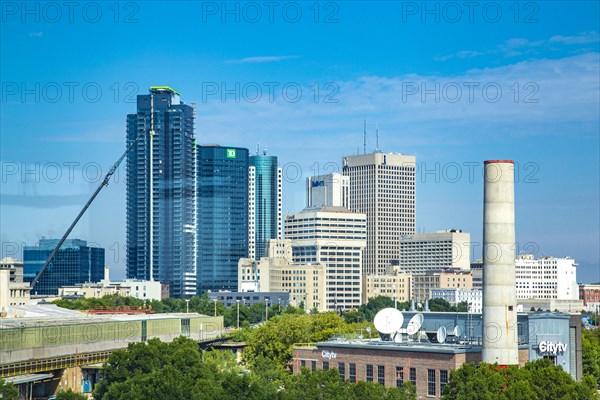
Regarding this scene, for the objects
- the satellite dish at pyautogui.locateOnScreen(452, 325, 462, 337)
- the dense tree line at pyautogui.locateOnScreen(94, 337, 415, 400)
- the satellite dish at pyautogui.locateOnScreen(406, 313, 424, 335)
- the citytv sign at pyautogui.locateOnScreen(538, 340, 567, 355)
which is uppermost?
the satellite dish at pyautogui.locateOnScreen(406, 313, 424, 335)

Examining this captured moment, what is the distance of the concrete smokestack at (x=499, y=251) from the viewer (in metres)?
71.3

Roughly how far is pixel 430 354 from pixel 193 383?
16.3 meters

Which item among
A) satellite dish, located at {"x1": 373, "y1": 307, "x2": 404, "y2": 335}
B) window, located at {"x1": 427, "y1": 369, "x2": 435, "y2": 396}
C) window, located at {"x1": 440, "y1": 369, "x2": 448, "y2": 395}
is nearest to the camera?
window, located at {"x1": 440, "y1": 369, "x2": 448, "y2": 395}

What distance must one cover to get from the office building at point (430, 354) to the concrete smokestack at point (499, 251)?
145 centimetres

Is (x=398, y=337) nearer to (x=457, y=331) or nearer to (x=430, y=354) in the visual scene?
(x=457, y=331)

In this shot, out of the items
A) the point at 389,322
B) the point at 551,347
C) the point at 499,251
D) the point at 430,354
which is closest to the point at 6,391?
the point at 430,354

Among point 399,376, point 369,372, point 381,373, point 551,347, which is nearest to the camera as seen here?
point 399,376

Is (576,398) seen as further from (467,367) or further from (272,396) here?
(272,396)

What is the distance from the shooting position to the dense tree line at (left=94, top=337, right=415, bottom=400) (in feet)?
188

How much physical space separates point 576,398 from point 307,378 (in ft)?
51.6

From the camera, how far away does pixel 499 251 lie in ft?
236

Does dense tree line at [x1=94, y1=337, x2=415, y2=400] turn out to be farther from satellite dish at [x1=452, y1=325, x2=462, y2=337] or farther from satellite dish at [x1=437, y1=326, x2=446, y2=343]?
satellite dish at [x1=452, y1=325, x2=462, y2=337]

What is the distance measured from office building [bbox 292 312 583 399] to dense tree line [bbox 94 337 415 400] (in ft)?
17.6

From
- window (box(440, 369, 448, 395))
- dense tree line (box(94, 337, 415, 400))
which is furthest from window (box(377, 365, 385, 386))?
dense tree line (box(94, 337, 415, 400))
